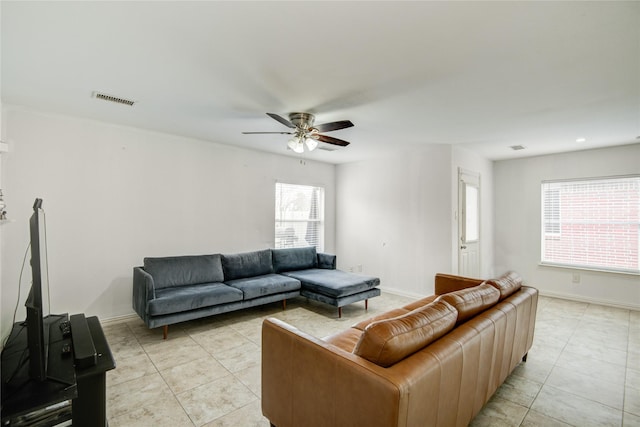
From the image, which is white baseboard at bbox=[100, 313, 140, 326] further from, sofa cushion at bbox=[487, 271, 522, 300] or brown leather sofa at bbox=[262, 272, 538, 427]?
sofa cushion at bbox=[487, 271, 522, 300]

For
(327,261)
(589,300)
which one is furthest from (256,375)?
(589,300)

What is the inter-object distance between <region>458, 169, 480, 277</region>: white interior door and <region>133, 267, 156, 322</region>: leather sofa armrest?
4378 mm

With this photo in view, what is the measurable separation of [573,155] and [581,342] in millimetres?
3271

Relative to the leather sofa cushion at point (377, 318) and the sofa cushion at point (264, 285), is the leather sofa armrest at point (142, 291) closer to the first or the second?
the sofa cushion at point (264, 285)

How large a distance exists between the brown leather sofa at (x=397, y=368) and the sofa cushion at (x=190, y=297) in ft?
6.10

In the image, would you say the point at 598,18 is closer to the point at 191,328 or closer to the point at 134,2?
the point at 134,2

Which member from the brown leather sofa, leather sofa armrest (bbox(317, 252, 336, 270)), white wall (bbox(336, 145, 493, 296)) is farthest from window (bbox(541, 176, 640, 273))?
the brown leather sofa

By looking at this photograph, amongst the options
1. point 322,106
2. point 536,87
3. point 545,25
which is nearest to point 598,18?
point 545,25

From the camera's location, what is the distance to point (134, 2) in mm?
1585

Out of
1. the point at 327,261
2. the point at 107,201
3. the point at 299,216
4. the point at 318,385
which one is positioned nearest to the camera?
the point at 318,385

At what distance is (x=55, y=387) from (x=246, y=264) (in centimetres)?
312

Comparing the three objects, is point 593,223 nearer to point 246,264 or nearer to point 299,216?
point 299,216

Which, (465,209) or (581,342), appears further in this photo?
(465,209)

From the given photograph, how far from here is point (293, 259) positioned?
504 cm
